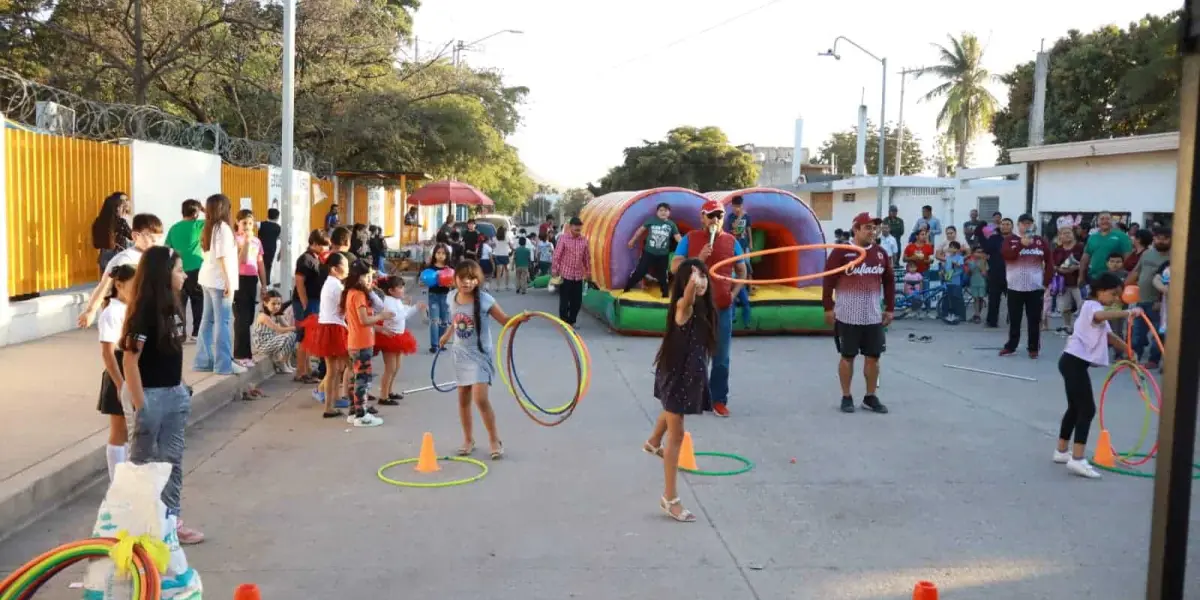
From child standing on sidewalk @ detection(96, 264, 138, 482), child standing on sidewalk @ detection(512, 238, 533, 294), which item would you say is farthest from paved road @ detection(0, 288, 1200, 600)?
child standing on sidewalk @ detection(512, 238, 533, 294)

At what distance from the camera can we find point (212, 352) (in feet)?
34.8

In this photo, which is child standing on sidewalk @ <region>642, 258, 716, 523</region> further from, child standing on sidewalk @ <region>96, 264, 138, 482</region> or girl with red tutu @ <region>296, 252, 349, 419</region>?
girl with red tutu @ <region>296, 252, 349, 419</region>

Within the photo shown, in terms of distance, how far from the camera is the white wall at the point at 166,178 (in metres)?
15.1

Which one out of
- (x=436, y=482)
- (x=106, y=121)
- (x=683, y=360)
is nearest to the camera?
(x=683, y=360)

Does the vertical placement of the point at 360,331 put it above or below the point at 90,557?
above

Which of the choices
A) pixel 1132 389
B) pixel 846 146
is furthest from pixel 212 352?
pixel 846 146

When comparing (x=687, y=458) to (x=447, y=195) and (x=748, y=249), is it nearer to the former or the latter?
(x=748, y=249)

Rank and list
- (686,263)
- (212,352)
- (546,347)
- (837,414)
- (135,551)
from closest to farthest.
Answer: (135,551) → (686,263) → (837,414) → (212,352) → (546,347)

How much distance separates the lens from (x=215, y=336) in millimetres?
10281

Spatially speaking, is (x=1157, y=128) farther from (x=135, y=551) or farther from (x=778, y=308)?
(x=135, y=551)

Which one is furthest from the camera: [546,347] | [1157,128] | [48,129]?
[1157,128]

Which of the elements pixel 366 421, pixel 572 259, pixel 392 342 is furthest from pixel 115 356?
pixel 572 259

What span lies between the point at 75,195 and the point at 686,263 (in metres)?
10.8

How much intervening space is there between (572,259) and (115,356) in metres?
11.1
